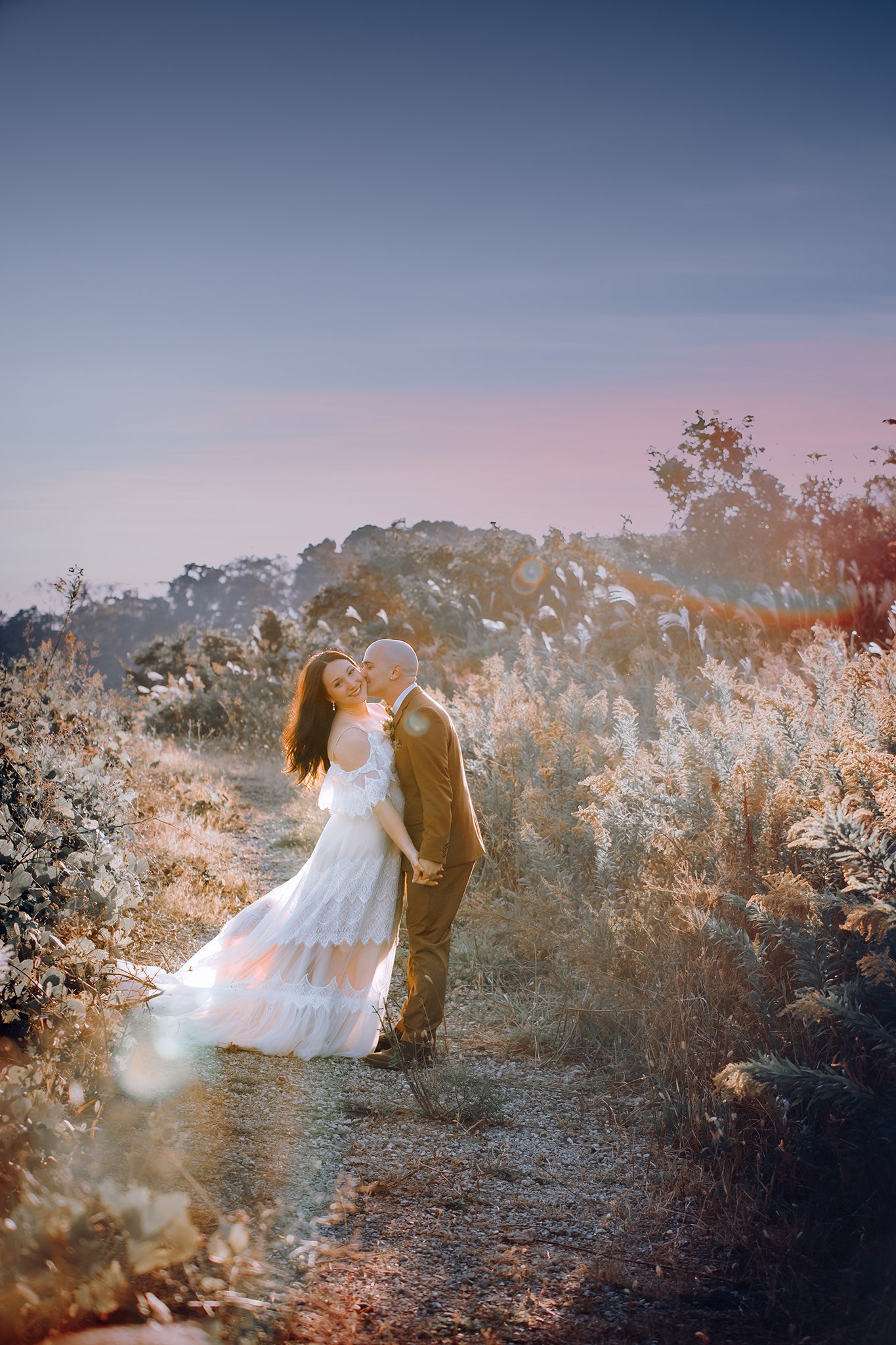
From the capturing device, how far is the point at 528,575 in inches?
637

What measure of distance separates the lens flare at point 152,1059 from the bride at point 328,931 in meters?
0.08

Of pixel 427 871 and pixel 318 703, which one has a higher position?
pixel 318 703

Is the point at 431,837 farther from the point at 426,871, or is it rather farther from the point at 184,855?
the point at 184,855

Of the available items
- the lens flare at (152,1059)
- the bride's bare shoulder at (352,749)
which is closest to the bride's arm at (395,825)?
the bride's bare shoulder at (352,749)

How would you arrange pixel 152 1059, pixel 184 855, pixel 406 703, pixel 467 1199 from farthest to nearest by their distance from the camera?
1. pixel 184 855
2. pixel 406 703
3. pixel 152 1059
4. pixel 467 1199

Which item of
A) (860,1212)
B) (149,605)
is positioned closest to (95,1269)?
(860,1212)

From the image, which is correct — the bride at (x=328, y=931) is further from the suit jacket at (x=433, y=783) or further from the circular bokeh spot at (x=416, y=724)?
the circular bokeh spot at (x=416, y=724)

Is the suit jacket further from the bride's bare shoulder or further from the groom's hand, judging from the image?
the bride's bare shoulder

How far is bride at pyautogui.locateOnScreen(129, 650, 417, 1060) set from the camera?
13.7 ft

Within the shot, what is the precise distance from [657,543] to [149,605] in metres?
28.8

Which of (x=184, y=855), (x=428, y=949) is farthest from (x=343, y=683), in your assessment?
(x=184, y=855)

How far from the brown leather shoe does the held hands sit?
765mm

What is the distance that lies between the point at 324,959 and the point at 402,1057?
0.61 metres

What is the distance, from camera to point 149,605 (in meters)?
40.6
